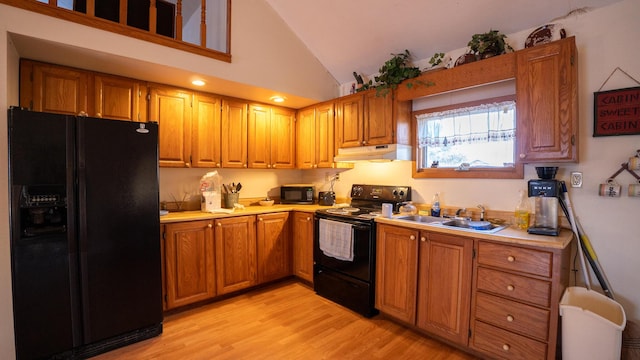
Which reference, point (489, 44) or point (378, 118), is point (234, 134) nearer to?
point (378, 118)

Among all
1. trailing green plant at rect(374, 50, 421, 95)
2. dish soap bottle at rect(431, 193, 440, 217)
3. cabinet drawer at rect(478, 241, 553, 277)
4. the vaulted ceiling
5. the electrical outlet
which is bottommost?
cabinet drawer at rect(478, 241, 553, 277)

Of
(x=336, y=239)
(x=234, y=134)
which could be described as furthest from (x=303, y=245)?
(x=234, y=134)

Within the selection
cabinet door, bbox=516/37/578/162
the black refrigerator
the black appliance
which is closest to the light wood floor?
the black appliance

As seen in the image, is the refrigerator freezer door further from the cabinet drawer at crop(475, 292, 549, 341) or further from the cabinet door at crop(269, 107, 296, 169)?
the cabinet drawer at crop(475, 292, 549, 341)

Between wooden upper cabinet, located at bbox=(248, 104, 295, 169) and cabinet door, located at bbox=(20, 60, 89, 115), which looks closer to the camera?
cabinet door, located at bbox=(20, 60, 89, 115)

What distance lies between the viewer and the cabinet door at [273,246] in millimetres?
3160

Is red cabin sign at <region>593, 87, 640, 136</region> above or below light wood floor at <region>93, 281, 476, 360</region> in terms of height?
above

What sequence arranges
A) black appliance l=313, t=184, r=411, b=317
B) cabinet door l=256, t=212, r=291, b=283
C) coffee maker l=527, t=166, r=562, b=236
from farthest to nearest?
cabinet door l=256, t=212, r=291, b=283 < black appliance l=313, t=184, r=411, b=317 < coffee maker l=527, t=166, r=562, b=236

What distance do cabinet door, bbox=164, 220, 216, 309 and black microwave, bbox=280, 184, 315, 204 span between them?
1.25m

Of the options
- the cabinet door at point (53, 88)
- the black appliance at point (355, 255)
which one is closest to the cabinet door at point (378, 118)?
the black appliance at point (355, 255)

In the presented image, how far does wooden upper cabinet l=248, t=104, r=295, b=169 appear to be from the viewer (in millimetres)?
3443

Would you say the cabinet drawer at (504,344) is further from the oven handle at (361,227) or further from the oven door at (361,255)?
the oven handle at (361,227)

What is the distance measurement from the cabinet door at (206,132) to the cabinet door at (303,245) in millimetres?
1114

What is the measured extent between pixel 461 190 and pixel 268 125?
90.7 inches
